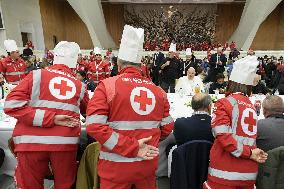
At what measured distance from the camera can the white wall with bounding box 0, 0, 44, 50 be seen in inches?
636

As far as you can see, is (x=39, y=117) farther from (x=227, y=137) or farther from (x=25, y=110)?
(x=227, y=137)

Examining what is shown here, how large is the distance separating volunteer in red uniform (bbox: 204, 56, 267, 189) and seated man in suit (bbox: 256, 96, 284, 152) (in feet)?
0.83

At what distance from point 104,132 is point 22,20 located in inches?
704

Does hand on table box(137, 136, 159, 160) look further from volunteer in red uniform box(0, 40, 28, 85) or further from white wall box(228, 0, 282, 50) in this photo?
white wall box(228, 0, 282, 50)

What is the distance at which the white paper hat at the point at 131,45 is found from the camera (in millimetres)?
1849

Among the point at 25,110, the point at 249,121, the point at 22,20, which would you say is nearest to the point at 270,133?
the point at 249,121

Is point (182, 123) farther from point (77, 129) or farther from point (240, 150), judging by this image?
point (77, 129)

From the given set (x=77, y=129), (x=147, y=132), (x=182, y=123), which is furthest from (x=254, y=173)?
(x=77, y=129)

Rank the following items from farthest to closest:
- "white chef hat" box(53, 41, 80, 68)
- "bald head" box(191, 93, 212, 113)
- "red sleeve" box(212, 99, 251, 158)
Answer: "bald head" box(191, 93, 212, 113) → "white chef hat" box(53, 41, 80, 68) → "red sleeve" box(212, 99, 251, 158)

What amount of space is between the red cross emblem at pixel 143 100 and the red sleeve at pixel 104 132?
0.63 ft

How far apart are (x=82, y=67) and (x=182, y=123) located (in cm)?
629

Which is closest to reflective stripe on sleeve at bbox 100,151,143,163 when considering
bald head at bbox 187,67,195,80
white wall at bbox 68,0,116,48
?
bald head at bbox 187,67,195,80

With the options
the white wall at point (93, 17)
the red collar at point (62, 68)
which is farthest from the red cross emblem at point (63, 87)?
the white wall at point (93, 17)

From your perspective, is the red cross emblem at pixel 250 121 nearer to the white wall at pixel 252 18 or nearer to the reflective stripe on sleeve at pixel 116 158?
the reflective stripe on sleeve at pixel 116 158
